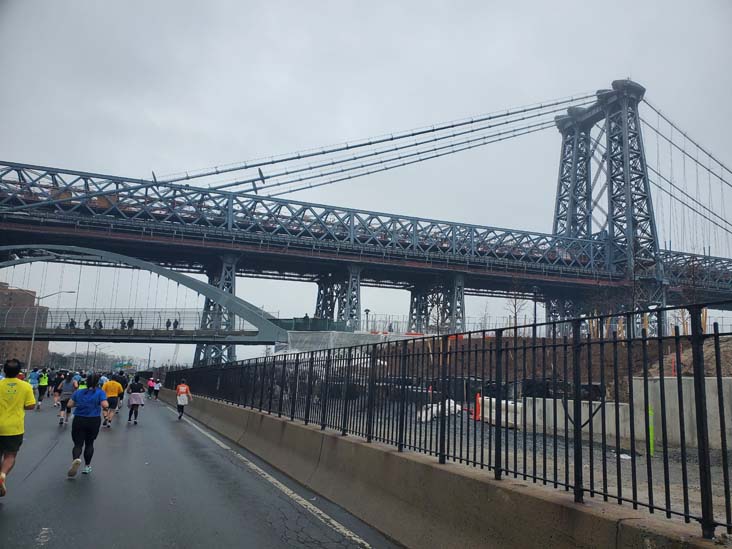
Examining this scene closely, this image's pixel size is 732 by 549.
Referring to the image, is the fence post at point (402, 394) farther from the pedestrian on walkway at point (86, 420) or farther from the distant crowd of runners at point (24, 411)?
the pedestrian on walkway at point (86, 420)

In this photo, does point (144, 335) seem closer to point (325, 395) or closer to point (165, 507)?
point (325, 395)

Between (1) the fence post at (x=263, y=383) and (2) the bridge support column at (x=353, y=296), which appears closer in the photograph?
(1) the fence post at (x=263, y=383)

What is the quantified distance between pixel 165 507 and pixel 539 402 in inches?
315

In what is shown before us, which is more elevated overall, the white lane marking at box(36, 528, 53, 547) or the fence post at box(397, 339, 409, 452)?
the fence post at box(397, 339, 409, 452)

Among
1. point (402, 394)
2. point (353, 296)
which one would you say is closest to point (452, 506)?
point (402, 394)

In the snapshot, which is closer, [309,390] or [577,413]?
[577,413]

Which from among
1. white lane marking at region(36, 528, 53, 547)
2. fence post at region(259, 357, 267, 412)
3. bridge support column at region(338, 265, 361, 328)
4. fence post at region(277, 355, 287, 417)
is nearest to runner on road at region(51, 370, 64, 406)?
fence post at region(259, 357, 267, 412)

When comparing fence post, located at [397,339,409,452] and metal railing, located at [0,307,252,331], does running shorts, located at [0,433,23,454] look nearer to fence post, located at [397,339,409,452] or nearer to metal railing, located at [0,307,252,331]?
fence post, located at [397,339,409,452]

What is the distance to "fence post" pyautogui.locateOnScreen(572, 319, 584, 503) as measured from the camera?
4.91m

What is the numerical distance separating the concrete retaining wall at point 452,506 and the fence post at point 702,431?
0.14 meters

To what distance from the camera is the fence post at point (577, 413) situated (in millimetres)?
4910

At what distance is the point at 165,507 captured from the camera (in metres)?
8.21

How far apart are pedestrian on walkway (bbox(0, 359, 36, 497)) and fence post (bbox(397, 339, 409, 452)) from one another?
481cm

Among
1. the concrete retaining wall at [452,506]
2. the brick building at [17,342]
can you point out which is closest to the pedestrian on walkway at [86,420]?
the concrete retaining wall at [452,506]
